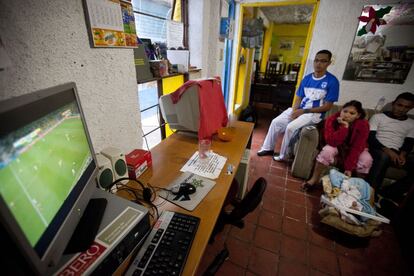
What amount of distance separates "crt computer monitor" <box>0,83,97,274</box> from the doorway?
126 inches

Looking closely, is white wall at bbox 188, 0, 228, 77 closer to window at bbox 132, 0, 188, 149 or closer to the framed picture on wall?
window at bbox 132, 0, 188, 149

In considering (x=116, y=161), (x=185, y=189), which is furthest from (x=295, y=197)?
(x=116, y=161)

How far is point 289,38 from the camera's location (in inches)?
253

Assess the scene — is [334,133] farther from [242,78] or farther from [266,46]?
[266,46]

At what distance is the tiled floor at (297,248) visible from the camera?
1340 mm

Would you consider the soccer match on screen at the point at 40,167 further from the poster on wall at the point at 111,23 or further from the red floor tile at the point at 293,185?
the red floor tile at the point at 293,185

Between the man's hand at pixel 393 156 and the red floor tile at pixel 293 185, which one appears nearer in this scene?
the man's hand at pixel 393 156

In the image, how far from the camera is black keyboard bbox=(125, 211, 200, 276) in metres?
0.63

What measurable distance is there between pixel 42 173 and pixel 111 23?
864 mm

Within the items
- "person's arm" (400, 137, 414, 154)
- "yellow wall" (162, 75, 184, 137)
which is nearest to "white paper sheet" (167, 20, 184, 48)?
"yellow wall" (162, 75, 184, 137)

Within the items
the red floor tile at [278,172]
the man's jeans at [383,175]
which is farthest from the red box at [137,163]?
the man's jeans at [383,175]

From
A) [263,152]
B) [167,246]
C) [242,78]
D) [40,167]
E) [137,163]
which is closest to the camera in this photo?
[40,167]

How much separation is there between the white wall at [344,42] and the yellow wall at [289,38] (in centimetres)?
424

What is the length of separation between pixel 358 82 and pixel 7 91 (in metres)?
3.54
